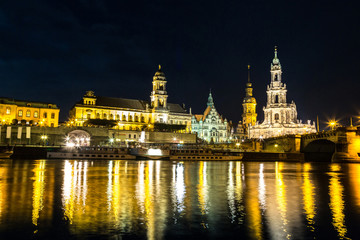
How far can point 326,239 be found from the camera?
1283 cm

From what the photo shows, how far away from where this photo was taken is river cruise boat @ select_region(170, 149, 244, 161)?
85.1 m

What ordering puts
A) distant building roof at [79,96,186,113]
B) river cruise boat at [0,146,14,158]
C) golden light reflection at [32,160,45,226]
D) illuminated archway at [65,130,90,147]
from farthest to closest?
distant building roof at [79,96,186,113] → illuminated archway at [65,130,90,147] → river cruise boat at [0,146,14,158] → golden light reflection at [32,160,45,226]

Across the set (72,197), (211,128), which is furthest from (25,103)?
(72,197)

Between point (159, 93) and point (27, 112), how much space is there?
53477mm

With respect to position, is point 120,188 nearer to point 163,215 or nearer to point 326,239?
point 163,215

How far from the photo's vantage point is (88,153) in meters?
79.6

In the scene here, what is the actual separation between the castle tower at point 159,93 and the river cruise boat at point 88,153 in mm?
58634

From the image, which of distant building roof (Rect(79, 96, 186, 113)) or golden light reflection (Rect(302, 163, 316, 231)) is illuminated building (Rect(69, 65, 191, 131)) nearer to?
distant building roof (Rect(79, 96, 186, 113))

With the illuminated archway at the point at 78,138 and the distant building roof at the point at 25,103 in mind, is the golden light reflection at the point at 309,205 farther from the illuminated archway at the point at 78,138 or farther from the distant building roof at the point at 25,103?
the distant building roof at the point at 25,103

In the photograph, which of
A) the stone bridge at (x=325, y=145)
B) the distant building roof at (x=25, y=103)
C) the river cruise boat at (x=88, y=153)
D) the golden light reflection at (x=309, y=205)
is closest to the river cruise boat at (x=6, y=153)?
the river cruise boat at (x=88, y=153)

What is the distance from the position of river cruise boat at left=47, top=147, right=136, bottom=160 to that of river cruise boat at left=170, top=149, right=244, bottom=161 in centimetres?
1163

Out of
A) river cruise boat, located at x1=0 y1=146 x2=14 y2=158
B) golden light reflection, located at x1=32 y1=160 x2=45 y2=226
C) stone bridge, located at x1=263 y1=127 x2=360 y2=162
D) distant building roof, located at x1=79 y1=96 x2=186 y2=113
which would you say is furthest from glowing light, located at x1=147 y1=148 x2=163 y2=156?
golden light reflection, located at x1=32 y1=160 x2=45 y2=226

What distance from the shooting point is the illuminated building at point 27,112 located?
99.9 m

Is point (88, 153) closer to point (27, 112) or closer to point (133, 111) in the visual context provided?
point (27, 112)
